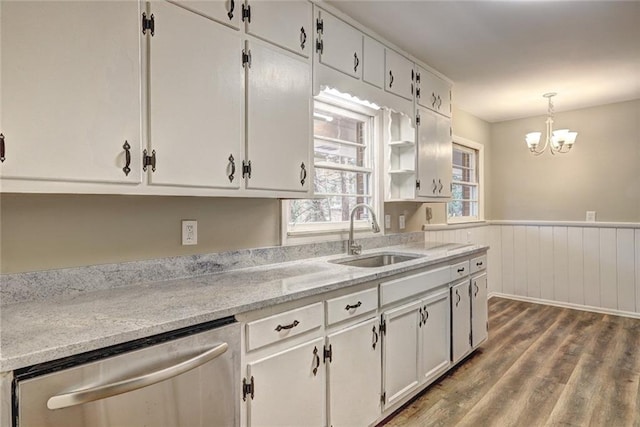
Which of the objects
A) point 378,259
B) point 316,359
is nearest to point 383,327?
point 316,359

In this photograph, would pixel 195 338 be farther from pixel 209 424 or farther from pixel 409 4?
pixel 409 4

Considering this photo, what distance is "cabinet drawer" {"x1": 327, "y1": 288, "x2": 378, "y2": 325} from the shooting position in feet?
5.66

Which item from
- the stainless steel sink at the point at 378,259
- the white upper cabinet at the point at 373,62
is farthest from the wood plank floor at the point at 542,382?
the white upper cabinet at the point at 373,62

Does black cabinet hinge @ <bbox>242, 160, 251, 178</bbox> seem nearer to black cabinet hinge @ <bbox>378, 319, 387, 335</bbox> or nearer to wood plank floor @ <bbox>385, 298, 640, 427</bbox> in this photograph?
black cabinet hinge @ <bbox>378, 319, 387, 335</bbox>

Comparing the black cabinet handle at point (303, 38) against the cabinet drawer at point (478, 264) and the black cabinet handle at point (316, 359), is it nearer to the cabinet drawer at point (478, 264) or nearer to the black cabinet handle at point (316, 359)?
the black cabinet handle at point (316, 359)

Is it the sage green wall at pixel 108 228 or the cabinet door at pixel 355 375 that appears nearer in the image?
the sage green wall at pixel 108 228

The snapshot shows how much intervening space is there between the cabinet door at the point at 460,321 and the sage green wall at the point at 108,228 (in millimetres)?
1552

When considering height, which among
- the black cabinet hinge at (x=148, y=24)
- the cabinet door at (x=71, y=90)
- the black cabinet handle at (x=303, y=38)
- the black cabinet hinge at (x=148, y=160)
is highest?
the black cabinet handle at (x=303, y=38)

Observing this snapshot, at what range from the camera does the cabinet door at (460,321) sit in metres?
2.68

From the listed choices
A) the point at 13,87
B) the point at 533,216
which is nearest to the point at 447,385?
the point at 13,87

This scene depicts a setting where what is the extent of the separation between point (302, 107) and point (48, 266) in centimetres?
137

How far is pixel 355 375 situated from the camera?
72.9 inches

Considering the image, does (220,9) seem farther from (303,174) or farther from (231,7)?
(303,174)

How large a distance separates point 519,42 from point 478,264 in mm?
1725
